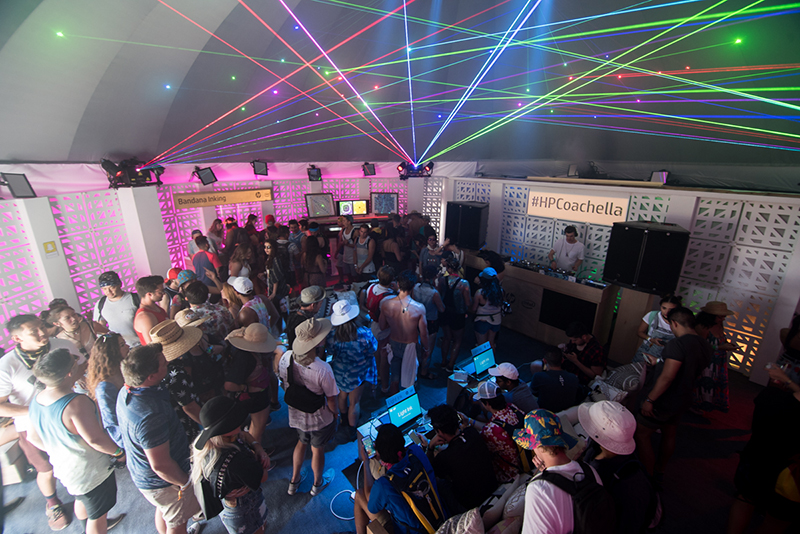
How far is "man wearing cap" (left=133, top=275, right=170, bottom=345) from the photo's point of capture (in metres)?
3.30

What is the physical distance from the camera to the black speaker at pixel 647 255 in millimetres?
4539

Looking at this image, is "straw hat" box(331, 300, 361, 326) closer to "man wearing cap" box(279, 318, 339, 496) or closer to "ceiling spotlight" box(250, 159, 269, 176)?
"man wearing cap" box(279, 318, 339, 496)

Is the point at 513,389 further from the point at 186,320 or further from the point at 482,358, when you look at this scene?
the point at 186,320

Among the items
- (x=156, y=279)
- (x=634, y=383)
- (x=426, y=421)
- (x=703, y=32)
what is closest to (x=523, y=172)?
(x=703, y=32)

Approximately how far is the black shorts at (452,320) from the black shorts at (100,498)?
3.73 m

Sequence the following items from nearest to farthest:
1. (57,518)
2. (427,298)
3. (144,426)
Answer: (144,426)
(57,518)
(427,298)

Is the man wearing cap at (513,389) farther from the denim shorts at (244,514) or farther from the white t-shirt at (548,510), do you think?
the denim shorts at (244,514)

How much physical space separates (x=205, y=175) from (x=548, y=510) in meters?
8.74

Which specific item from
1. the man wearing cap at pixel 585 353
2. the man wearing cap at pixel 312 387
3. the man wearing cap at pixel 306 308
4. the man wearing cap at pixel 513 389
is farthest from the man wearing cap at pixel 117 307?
the man wearing cap at pixel 585 353

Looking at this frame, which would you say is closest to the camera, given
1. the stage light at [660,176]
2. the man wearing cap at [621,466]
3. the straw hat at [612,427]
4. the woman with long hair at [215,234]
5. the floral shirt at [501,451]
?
the man wearing cap at [621,466]

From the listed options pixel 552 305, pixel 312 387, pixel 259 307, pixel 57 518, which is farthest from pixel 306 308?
pixel 552 305

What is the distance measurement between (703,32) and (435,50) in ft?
18.6

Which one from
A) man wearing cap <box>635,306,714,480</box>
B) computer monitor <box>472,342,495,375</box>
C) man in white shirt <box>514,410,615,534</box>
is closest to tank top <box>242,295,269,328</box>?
computer monitor <box>472,342,495,375</box>

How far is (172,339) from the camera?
8.76ft
